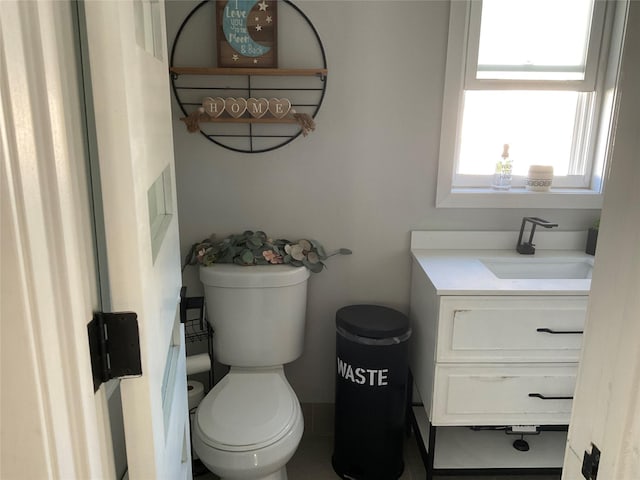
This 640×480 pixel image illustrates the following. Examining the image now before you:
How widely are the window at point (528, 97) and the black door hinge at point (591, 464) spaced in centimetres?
148

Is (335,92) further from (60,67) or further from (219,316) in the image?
(60,67)

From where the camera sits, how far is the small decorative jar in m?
2.14

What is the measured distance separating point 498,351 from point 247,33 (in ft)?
4.77

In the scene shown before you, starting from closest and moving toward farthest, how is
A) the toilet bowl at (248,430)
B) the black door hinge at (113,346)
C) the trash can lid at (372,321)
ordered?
the black door hinge at (113,346), the toilet bowl at (248,430), the trash can lid at (372,321)

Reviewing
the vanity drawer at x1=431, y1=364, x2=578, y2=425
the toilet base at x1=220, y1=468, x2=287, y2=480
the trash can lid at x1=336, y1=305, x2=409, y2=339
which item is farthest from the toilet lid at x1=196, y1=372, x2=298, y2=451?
the vanity drawer at x1=431, y1=364, x2=578, y2=425

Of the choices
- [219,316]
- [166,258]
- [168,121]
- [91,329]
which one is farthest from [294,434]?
[91,329]

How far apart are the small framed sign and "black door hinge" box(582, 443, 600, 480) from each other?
1657 millimetres

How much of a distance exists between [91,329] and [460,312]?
1.36 metres

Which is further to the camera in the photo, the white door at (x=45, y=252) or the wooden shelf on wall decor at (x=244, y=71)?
the wooden shelf on wall decor at (x=244, y=71)

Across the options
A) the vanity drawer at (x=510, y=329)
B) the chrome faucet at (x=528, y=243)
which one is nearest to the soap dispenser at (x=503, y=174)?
the chrome faucet at (x=528, y=243)

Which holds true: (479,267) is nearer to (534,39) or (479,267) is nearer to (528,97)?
(528,97)

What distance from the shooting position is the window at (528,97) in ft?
6.70

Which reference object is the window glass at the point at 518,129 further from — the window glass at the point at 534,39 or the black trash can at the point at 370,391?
the black trash can at the point at 370,391

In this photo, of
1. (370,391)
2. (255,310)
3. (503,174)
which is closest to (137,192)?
(255,310)
